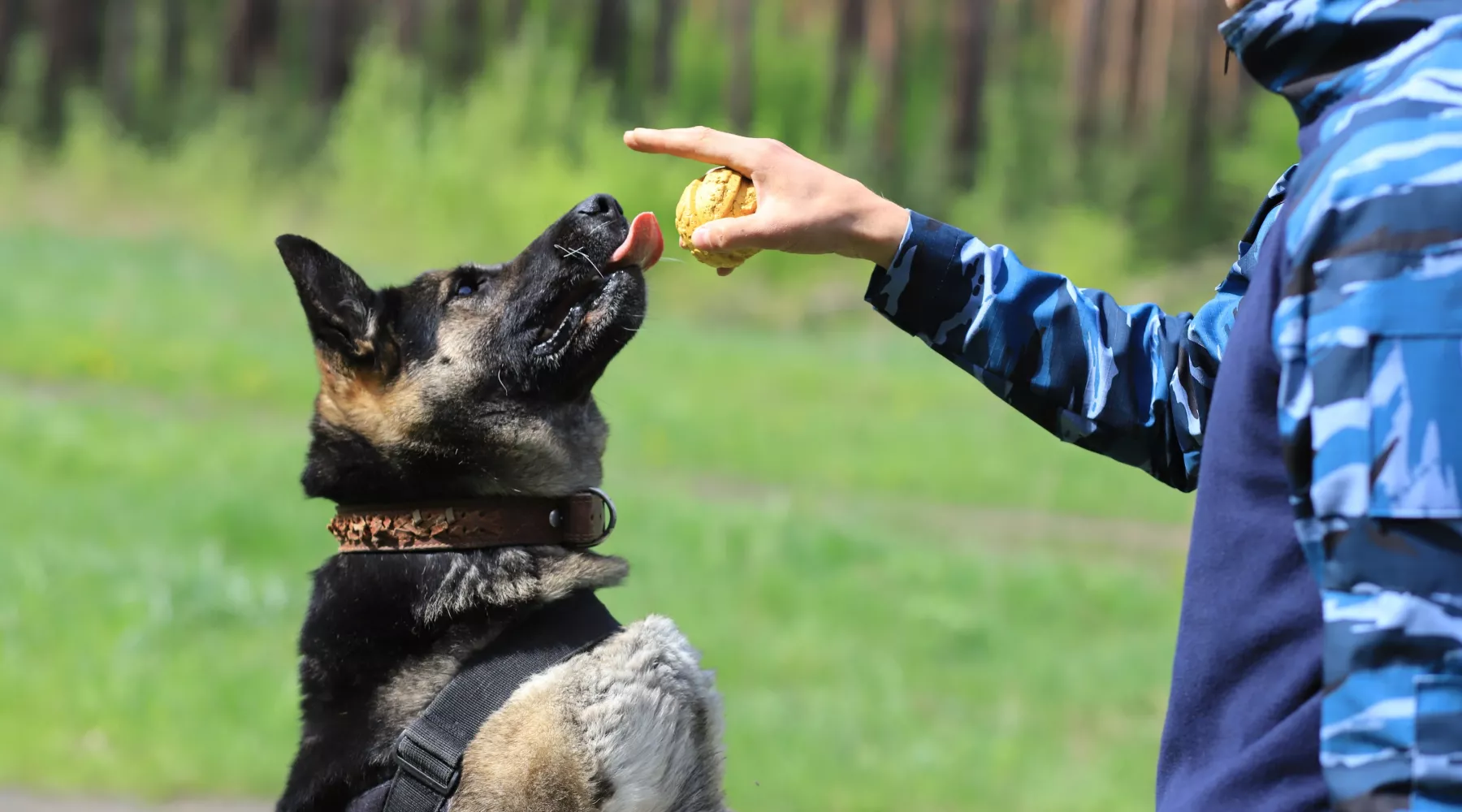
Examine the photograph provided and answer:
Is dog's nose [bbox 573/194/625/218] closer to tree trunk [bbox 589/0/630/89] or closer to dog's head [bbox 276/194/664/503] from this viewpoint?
dog's head [bbox 276/194/664/503]

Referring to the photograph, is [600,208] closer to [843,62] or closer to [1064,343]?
[1064,343]

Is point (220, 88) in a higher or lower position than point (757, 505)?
higher

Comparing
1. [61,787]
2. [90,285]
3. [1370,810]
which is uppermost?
[90,285]

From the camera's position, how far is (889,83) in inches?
621

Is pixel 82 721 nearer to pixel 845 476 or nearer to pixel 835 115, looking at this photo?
pixel 845 476

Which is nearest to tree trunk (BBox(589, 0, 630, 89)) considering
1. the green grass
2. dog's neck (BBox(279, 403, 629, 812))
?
the green grass

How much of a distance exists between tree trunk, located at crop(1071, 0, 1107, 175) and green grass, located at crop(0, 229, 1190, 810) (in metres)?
4.80

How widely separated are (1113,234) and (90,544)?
432 inches

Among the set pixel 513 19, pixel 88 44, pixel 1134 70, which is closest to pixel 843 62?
pixel 1134 70

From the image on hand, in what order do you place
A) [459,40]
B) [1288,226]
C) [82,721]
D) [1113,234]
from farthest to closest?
1. [459,40]
2. [1113,234]
3. [82,721]
4. [1288,226]

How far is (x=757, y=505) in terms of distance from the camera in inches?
334

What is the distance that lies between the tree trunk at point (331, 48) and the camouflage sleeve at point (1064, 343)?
15209mm

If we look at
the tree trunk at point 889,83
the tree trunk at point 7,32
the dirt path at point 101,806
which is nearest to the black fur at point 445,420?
the dirt path at point 101,806

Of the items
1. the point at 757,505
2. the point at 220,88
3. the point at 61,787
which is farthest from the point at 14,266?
the point at 61,787
